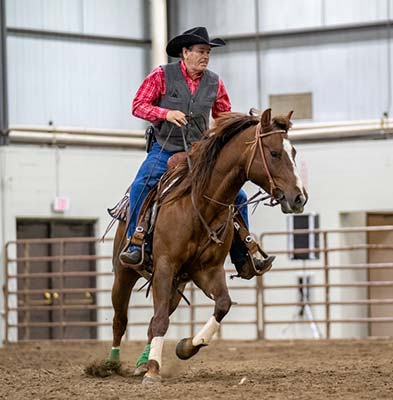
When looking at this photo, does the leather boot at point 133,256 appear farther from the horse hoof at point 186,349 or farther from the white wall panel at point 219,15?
the white wall panel at point 219,15

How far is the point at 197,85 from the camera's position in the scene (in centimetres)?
691

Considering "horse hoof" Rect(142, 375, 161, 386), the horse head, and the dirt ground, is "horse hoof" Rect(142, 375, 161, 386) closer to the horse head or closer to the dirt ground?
the dirt ground

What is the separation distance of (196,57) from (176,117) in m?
0.49

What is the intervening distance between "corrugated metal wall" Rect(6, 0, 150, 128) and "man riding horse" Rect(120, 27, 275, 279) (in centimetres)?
847

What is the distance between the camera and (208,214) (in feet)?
20.7

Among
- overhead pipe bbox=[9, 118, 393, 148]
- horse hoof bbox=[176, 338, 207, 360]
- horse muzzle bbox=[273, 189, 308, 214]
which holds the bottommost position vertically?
horse hoof bbox=[176, 338, 207, 360]

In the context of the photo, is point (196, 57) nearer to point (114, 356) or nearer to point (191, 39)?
point (191, 39)

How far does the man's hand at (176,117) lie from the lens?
6.57 metres

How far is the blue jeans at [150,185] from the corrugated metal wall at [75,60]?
335 inches

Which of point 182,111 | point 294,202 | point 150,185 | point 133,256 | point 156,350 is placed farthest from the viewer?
point 182,111

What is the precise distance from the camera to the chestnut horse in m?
6.16

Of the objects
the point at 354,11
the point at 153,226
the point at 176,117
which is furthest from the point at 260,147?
the point at 354,11

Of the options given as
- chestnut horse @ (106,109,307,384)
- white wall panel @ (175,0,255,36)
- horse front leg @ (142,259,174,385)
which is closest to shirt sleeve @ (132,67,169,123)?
chestnut horse @ (106,109,307,384)

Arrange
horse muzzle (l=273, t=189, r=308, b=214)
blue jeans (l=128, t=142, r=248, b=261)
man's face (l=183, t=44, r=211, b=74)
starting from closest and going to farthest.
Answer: horse muzzle (l=273, t=189, r=308, b=214) → blue jeans (l=128, t=142, r=248, b=261) → man's face (l=183, t=44, r=211, b=74)
